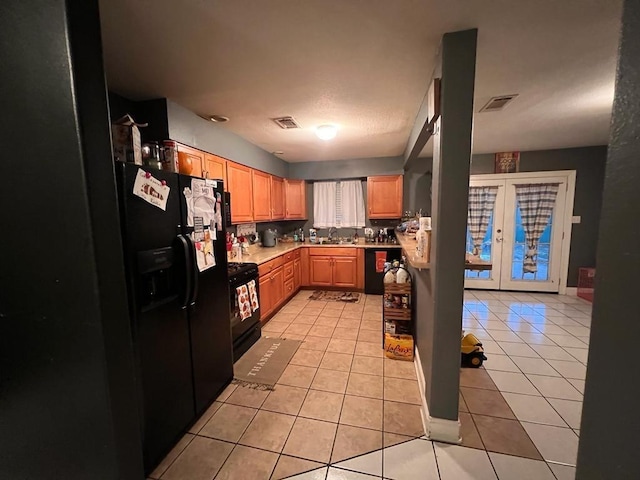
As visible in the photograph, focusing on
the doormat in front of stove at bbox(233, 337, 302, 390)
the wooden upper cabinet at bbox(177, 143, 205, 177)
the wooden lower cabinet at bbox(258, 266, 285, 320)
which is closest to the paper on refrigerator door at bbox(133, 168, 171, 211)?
the wooden upper cabinet at bbox(177, 143, 205, 177)

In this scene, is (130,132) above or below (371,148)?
below

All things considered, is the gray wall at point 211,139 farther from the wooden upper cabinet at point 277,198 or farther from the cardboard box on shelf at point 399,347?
the cardboard box on shelf at point 399,347

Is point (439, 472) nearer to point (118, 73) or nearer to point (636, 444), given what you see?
point (636, 444)

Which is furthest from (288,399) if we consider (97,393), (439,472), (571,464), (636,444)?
(636,444)

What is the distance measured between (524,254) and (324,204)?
371cm

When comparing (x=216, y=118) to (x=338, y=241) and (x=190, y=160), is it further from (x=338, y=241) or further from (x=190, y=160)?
(x=338, y=241)

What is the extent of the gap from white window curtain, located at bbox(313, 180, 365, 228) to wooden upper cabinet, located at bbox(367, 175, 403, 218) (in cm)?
40

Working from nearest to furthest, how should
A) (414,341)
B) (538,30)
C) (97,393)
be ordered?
(97,393) → (538,30) → (414,341)

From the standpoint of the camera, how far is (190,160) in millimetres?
2088

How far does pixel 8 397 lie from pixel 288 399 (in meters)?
1.68

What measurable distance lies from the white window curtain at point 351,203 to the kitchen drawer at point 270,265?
1.86 m

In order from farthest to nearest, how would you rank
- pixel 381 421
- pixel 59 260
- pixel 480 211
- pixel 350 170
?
pixel 350 170 → pixel 480 211 → pixel 381 421 → pixel 59 260

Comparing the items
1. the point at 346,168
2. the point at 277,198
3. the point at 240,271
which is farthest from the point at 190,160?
the point at 346,168

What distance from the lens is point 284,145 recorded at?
13.2ft
